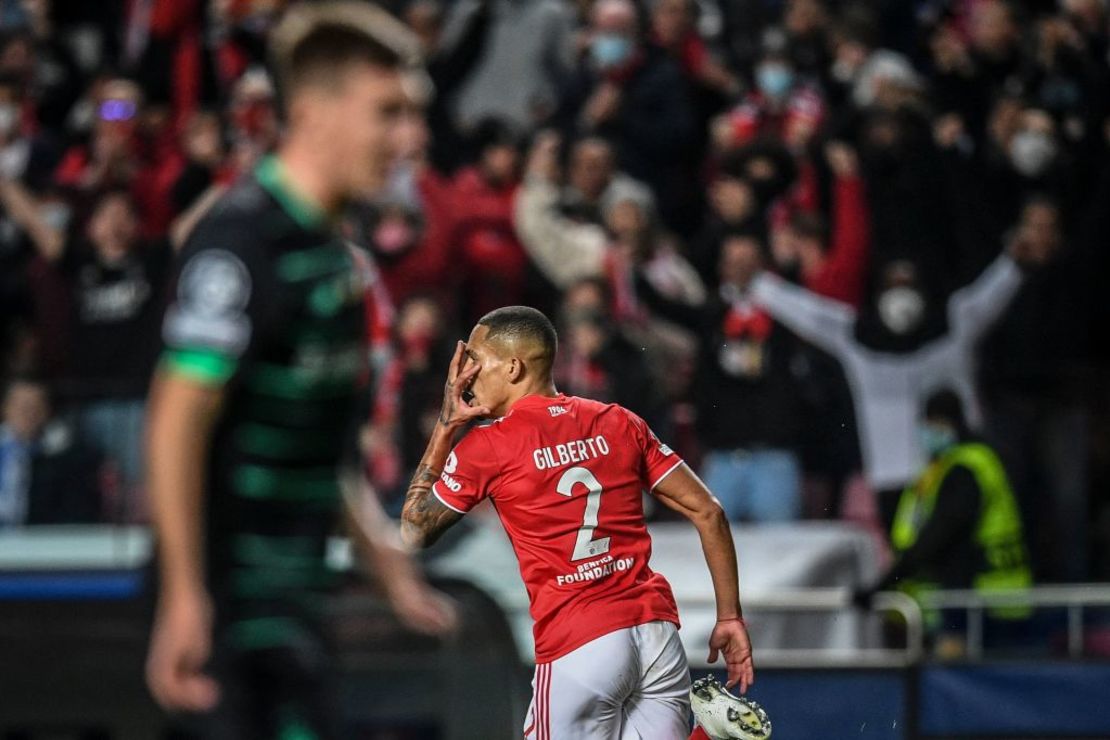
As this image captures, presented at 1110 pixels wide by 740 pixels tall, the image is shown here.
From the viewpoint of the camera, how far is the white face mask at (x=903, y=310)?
397 inches

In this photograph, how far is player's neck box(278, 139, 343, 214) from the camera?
383 centimetres

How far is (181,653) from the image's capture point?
11.3 feet

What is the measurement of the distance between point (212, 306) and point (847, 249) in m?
7.37

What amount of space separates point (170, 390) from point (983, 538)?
687cm

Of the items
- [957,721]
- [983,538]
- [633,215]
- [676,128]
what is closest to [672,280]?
[633,215]

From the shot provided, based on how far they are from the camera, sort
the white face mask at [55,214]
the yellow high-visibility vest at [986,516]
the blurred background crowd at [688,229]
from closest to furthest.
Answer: the yellow high-visibility vest at [986,516]
the blurred background crowd at [688,229]
the white face mask at [55,214]

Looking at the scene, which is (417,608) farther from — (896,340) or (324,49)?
(896,340)

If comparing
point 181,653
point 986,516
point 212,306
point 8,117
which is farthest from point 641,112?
point 181,653

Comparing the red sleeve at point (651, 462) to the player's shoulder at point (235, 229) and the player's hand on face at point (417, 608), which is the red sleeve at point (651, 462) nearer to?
the player's hand on face at point (417, 608)

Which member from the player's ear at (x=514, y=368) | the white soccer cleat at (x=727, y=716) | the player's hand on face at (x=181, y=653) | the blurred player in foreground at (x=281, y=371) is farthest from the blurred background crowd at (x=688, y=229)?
the player's hand on face at (x=181, y=653)

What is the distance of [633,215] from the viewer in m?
10.8

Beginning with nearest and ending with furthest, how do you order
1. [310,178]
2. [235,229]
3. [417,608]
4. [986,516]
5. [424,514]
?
[235,229] → [310,178] → [417,608] → [424,514] → [986,516]

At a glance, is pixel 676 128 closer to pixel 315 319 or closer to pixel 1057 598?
pixel 1057 598

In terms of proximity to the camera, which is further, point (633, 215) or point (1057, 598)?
point (633, 215)
